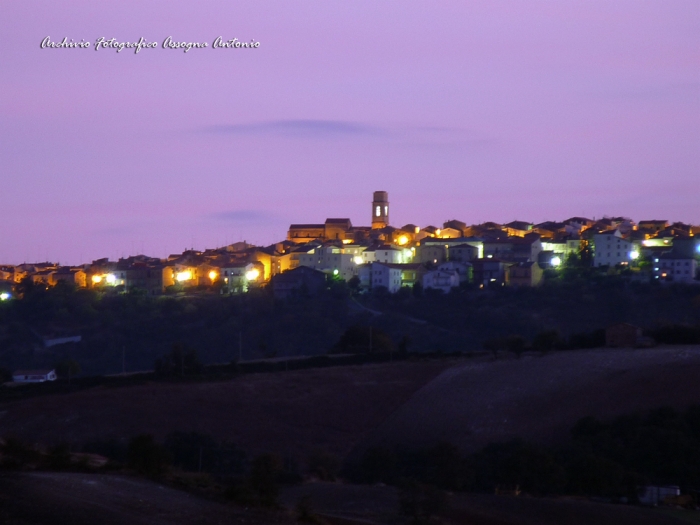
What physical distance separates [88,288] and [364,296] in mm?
16868

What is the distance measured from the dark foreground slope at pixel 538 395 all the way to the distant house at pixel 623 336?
1331 mm

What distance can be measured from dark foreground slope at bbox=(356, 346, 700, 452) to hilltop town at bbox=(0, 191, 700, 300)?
25123 mm

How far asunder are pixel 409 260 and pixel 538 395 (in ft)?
119

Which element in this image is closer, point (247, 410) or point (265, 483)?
point (265, 483)

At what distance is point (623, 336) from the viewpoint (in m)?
35.2

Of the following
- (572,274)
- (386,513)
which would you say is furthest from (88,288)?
(386,513)

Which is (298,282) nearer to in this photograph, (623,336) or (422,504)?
(623,336)

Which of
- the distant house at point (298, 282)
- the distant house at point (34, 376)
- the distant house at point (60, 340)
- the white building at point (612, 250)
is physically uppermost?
the white building at point (612, 250)

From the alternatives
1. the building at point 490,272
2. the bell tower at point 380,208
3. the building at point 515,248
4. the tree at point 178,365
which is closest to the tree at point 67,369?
the tree at point 178,365

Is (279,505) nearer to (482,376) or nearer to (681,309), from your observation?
(482,376)

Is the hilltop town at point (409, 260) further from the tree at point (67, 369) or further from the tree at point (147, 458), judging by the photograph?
the tree at point (147, 458)

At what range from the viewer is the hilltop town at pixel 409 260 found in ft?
195

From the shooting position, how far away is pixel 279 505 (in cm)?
1582

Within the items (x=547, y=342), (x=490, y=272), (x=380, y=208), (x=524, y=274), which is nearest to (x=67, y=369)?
(x=547, y=342)
